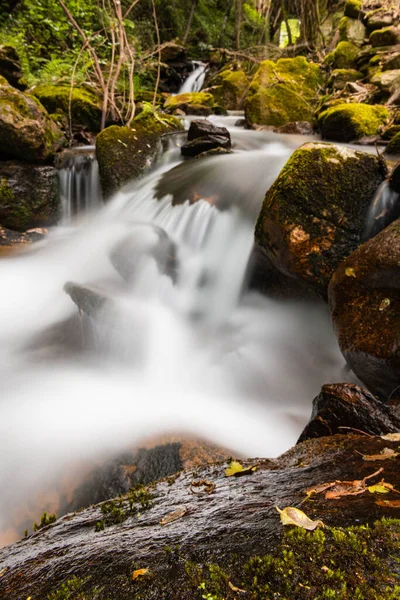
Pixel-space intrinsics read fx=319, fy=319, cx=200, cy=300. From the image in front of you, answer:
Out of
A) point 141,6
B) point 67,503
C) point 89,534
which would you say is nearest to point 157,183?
point 67,503

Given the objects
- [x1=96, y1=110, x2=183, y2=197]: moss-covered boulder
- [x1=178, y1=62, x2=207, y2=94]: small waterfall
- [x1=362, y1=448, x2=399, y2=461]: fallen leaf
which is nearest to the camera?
[x1=362, y1=448, x2=399, y2=461]: fallen leaf

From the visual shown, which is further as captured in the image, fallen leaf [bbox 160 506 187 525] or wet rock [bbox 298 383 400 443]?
wet rock [bbox 298 383 400 443]

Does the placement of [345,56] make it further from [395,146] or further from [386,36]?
[395,146]

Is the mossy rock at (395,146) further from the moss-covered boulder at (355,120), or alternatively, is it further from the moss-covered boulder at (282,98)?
the moss-covered boulder at (282,98)

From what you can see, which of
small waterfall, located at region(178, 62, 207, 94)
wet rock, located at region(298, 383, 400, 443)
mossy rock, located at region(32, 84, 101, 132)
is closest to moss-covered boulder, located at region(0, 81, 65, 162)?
mossy rock, located at region(32, 84, 101, 132)

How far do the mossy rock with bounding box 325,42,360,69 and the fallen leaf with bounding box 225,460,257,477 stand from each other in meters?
15.1

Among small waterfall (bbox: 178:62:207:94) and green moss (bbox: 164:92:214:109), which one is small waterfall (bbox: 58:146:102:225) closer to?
green moss (bbox: 164:92:214:109)

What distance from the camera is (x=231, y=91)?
1430cm

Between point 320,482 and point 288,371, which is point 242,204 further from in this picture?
point 320,482

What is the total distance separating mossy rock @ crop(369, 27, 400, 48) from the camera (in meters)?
11.7

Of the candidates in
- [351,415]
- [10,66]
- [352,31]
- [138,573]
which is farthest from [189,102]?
[138,573]

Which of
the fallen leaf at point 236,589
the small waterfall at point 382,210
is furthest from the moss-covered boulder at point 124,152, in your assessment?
the fallen leaf at point 236,589

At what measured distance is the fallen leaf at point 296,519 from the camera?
0.87 m

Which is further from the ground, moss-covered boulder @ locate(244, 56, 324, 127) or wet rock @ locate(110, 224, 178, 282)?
moss-covered boulder @ locate(244, 56, 324, 127)
